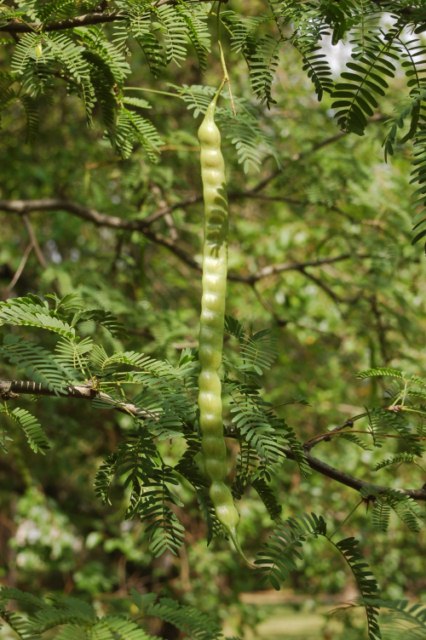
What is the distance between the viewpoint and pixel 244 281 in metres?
3.63

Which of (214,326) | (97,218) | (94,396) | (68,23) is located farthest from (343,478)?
(97,218)

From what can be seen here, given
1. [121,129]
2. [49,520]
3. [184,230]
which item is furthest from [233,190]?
[49,520]

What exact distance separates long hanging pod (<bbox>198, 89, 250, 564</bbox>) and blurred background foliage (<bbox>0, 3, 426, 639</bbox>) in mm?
1819

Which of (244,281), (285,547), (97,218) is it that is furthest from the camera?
(244,281)

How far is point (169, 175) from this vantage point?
346 centimetres

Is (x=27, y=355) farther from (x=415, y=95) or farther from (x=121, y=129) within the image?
(x=415, y=95)

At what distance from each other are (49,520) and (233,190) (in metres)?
2.52

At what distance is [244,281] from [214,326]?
92.9 inches

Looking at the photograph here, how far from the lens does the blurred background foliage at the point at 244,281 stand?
354 centimetres

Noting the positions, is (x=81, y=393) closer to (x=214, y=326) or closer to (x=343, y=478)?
(x=214, y=326)

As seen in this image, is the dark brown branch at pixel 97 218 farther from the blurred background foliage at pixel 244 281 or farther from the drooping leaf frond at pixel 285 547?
the drooping leaf frond at pixel 285 547

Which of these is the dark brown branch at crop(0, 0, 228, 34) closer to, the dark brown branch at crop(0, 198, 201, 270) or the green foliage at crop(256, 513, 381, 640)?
the green foliage at crop(256, 513, 381, 640)

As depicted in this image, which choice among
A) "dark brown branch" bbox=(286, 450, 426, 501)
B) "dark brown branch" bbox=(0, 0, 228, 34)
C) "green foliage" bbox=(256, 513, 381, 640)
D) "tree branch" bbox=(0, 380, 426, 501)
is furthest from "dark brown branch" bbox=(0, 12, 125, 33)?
"green foliage" bbox=(256, 513, 381, 640)

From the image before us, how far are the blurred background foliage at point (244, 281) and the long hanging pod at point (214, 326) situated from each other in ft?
5.97
